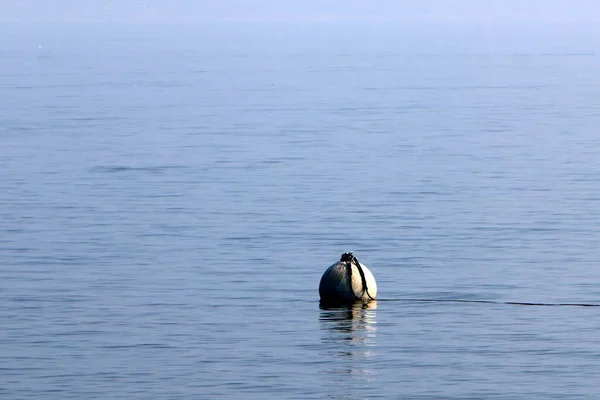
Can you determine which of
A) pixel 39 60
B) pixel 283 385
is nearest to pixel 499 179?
pixel 283 385

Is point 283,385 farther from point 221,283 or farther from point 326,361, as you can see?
point 221,283

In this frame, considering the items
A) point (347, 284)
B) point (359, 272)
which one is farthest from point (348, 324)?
point (359, 272)

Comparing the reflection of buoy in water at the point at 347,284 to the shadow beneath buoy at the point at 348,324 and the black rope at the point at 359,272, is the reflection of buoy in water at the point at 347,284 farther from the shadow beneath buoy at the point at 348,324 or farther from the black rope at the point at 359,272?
the shadow beneath buoy at the point at 348,324

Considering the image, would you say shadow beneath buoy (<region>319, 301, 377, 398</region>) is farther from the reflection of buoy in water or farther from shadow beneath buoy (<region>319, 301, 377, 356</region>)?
the reflection of buoy in water

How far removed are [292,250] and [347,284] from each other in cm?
630

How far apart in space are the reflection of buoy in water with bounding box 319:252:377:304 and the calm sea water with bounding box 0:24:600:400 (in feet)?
1.17

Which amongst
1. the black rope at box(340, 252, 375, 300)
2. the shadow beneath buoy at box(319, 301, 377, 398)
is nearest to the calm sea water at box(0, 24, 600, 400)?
the shadow beneath buoy at box(319, 301, 377, 398)

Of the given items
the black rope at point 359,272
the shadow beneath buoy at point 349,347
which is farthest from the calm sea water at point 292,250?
the black rope at point 359,272

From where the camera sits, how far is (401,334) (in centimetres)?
2675

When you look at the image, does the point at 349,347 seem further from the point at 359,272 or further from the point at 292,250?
the point at 292,250

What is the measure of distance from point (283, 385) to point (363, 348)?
2569 millimetres

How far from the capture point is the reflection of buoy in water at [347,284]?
1141 inches

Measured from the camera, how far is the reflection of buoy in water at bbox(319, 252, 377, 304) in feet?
95.1

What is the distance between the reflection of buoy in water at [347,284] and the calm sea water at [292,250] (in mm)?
357
